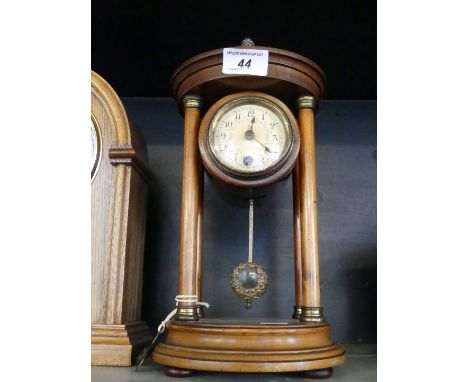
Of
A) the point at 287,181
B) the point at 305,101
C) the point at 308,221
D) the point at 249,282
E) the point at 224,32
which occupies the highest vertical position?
the point at 224,32

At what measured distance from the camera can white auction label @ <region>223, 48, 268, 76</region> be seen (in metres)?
0.89

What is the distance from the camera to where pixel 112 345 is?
33.6 inches

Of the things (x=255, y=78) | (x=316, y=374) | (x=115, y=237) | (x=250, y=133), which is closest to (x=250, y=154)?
(x=250, y=133)

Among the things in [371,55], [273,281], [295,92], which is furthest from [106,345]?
[371,55]

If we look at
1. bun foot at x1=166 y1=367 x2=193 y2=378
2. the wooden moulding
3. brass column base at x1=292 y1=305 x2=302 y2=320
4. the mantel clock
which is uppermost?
the wooden moulding

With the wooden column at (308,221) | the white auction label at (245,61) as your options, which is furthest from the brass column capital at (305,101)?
the white auction label at (245,61)

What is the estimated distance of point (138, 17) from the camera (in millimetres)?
1013

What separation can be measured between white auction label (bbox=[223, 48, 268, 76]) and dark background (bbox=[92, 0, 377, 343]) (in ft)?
0.50

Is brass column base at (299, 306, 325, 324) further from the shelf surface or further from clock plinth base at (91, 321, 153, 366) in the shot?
clock plinth base at (91, 321, 153, 366)

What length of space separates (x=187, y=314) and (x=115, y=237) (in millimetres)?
198

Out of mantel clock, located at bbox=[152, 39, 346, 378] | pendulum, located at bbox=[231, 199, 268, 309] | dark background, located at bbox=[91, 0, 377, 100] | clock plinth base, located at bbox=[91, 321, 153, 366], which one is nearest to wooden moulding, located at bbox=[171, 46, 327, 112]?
mantel clock, located at bbox=[152, 39, 346, 378]

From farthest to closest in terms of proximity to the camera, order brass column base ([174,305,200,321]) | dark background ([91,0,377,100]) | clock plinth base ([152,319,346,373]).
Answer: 1. dark background ([91,0,377,100])
2. brass column base ([174,305,200,321])
3. clock plinth base ([152,319,346,373])

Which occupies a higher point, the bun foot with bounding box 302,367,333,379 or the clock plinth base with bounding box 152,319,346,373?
the clock plinth base with bounding box 152,319,346,373

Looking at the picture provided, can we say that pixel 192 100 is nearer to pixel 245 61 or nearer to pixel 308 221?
pixel 245 61
